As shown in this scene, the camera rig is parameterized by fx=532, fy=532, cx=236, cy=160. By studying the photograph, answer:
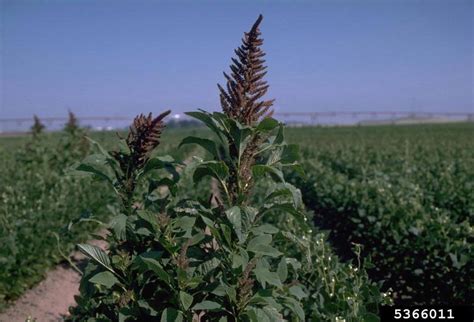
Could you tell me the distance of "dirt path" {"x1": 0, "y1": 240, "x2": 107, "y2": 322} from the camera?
5.64 metres

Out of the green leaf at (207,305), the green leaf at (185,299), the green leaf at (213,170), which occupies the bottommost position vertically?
the green leaf at (207,305)

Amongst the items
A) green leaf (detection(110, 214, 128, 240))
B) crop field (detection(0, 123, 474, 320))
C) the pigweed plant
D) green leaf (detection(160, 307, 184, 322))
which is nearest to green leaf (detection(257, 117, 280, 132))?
the pigweed plant

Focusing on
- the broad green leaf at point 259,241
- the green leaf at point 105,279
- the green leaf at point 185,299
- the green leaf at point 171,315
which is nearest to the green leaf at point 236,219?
the broad green leaf at point 259,241

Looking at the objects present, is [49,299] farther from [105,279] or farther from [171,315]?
[171,315]

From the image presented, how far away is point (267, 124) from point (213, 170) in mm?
385

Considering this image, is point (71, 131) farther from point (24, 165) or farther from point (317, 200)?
point (317, 200)

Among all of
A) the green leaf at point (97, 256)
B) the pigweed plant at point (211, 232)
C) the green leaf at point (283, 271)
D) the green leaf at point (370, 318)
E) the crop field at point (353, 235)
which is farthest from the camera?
the crop field at point (353, 235)

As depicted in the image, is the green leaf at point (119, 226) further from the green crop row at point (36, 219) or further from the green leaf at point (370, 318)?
the green leaf at point (370, 318)

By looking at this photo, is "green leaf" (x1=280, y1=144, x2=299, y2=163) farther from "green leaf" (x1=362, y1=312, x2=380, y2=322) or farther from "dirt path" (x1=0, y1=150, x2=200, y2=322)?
"dirt path" (x1=0, y1=150, x2=200, y2=322)

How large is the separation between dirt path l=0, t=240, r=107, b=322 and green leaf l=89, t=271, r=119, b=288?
2695 mm

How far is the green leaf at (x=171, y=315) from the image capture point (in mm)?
2623

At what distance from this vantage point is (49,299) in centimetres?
639

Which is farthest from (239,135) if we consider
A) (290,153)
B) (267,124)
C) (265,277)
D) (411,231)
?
(411,231)

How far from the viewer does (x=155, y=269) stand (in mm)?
2566
